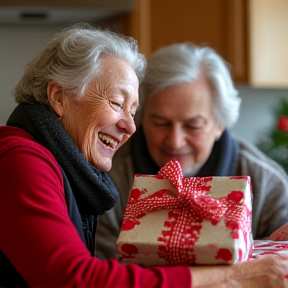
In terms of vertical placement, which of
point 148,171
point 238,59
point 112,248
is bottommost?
point 112,248

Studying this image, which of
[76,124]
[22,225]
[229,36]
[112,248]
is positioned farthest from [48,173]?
[229,36]

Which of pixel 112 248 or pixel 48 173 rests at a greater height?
pixel 48 173

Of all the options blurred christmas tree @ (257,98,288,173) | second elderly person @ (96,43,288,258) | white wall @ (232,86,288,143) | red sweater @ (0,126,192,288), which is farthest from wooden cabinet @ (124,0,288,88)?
red sweater @ (0,126,192,288)

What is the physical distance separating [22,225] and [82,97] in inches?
13.5

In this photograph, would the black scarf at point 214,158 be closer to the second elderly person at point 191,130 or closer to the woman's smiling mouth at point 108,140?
the second elderly person at point 191,130

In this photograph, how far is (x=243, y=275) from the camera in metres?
0.96

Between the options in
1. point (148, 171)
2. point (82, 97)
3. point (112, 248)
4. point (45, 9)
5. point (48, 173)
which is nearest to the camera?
point (48, 173)

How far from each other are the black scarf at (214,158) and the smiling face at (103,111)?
90cm

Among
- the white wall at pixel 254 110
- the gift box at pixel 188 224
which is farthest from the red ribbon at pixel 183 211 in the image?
the white wall at pixel 254 110

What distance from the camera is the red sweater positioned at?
877mm

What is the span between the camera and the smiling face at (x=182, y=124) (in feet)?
6.75

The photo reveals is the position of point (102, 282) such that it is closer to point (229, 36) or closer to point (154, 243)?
point (154, 243)

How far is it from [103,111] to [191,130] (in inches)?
37.0

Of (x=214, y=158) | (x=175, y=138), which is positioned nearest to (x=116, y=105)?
(x=175, y=138)
